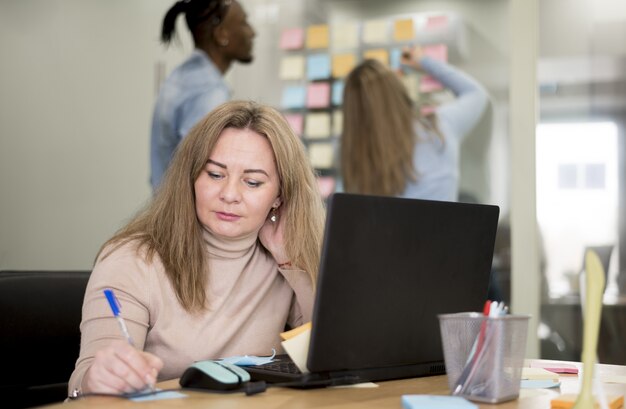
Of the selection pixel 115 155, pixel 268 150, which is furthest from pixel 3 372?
pixel 115 155

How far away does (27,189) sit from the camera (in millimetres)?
4254

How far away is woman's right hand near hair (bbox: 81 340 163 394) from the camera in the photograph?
50.2 inches

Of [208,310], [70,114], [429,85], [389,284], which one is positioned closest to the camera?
[389,284]

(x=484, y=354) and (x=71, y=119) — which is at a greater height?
(x=71, y=119)

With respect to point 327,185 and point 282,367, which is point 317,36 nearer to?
point 327,185

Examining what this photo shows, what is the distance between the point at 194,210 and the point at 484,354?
32.3 inches

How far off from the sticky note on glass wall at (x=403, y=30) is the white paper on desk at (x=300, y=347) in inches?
107

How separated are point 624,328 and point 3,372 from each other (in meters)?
2.61

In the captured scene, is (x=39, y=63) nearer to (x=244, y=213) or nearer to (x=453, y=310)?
(x=244, y=213)

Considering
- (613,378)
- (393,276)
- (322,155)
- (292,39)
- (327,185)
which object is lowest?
(613,378)

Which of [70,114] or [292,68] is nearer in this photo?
[292,68]

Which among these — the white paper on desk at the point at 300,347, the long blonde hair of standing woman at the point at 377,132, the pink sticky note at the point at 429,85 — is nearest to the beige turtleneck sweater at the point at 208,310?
the white paper on desk at the point at 300,347

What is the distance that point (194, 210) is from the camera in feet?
6.16

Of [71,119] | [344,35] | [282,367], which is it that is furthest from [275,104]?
[282,367]
